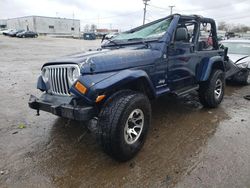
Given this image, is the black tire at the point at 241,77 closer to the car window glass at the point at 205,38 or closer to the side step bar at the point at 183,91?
the car window glass at the point at 205,38

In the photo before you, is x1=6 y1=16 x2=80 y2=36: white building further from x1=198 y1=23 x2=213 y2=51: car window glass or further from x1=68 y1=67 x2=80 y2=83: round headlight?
x1=68 y1=67 x2=80 y2=83: round headlight

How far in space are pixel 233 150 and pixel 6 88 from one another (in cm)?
619

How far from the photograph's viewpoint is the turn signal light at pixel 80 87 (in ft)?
8.93

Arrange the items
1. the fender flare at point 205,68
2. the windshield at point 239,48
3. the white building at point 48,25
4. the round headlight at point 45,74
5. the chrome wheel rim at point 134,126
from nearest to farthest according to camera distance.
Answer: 1. the chrome wheel rim at point 134,126
2. the round headlight at point 45,74
3. the fender flare at point 205,68
4. the windshield at point 239,48
5. the white building at point 48,25

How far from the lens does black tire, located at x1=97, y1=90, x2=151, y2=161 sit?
8.99 feet

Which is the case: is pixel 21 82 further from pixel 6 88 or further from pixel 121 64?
pixel 121 64

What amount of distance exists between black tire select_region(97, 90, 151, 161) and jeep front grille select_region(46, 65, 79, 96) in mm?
625

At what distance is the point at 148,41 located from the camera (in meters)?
3.85

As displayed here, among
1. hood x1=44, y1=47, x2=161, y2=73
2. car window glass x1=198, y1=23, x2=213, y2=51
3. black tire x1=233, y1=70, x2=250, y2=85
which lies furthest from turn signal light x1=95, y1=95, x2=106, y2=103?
black tire x1=233, y1=70, x2=250, y2=85

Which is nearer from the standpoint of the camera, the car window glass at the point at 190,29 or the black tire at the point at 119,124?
the black tire at the point at 119,124

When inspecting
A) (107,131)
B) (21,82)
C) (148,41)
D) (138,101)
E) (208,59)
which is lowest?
(21,82)

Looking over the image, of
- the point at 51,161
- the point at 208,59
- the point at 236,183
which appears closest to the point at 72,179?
the point at 51,161

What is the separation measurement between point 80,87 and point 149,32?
1981 millimetres

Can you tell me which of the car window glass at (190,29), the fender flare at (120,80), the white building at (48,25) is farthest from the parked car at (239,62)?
the white building at (48,25)
